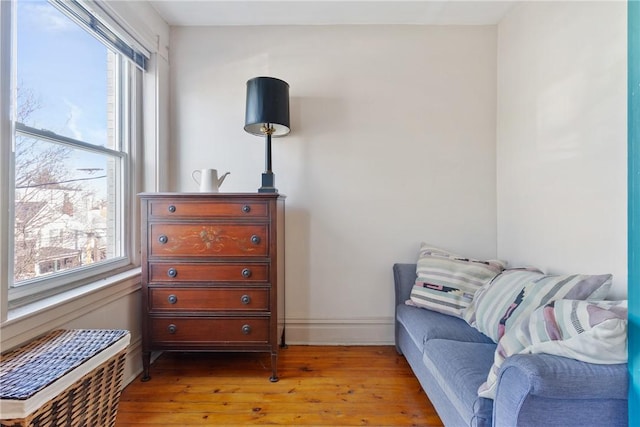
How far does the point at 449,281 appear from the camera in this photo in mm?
1952

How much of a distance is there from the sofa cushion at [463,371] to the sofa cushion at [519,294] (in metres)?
0.14

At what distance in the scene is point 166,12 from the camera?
2.21 m

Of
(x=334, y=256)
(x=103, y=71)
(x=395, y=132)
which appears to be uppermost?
(x=103, y=71)

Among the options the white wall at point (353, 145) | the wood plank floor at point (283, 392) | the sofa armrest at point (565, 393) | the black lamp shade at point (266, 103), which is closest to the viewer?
the sofa armrest at point (565, 393)

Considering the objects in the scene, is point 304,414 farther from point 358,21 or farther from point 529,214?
point 358,21

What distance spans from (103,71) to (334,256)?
194 cm

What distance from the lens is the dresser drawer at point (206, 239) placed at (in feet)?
6.04

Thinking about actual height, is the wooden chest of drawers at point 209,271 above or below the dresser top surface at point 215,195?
below

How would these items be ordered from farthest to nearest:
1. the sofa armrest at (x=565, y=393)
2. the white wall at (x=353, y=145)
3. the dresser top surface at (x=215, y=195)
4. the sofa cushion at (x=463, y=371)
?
the white wall at (x=353, y=145) < the dresser top surface at (x=215, y=195) < the sofa cushion at (x=463, y=371) < the sofa armrest at (x=565, y=393)

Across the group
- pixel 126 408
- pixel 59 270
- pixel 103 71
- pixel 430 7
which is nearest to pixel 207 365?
pixel 126 408

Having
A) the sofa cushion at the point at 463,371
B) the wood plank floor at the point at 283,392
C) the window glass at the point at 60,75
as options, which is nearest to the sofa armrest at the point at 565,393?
the sofa cushion at the point at 463,371

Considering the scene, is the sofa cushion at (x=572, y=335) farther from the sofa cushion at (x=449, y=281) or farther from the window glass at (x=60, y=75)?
the window glass at (x=60, y=75)

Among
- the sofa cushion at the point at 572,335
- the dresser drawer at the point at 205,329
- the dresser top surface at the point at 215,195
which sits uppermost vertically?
the dresser top surface at the point at 215,195

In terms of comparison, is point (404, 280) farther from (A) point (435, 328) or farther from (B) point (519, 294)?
(B) point (519, 294)
